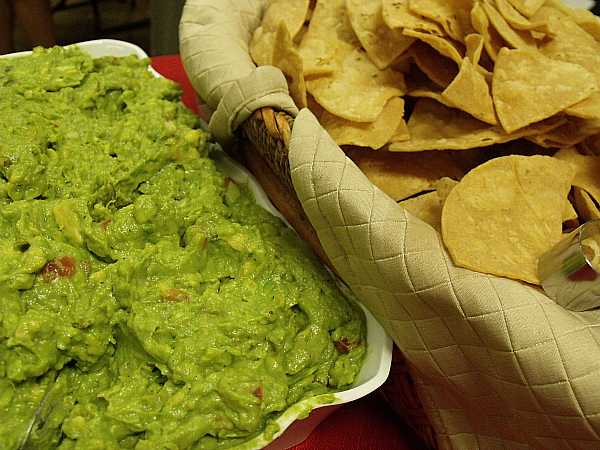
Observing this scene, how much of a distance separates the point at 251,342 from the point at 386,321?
291 millimetres

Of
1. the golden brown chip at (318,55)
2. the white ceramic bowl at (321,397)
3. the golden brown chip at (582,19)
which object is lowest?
the white ceramic bowl at (321,397)

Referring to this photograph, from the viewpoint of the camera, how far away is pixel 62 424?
2.79 ft

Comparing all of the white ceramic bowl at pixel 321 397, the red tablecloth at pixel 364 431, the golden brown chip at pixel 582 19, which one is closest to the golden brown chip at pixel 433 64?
the golden brown chip at pixel 582 19

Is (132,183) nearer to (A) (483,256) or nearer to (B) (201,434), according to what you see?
(B) (201,434)

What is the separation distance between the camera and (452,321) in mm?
924

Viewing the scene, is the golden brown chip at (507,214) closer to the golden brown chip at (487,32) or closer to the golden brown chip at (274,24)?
the golden brown chip at (487,32)

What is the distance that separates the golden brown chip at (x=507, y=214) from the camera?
954 mm

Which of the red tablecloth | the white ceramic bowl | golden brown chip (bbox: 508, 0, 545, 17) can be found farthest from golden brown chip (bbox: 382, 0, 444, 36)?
the red tablecloth

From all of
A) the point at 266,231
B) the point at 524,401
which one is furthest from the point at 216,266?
the point at 524,401

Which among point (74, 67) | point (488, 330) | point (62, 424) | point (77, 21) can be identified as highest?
point (74, 67)

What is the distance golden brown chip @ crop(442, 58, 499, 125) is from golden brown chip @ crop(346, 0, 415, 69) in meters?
0.20

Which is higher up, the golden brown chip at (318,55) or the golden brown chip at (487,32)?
the golden brown chip at (487,32)

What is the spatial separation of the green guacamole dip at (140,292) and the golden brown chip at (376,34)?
52 centimetres

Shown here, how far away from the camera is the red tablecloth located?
1.21 metres
